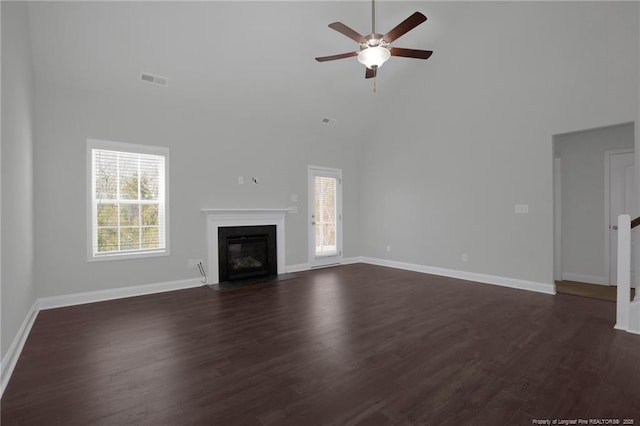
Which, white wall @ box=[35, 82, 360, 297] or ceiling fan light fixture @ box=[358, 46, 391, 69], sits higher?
ceiling fan light fixture @ box=[358, 46, 391, 69]

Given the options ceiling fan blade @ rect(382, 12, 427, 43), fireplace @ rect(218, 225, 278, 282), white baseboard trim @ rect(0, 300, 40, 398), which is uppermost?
ceiling fan blade @ rect(382, 12, 427, 43)

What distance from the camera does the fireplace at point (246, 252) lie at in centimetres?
534

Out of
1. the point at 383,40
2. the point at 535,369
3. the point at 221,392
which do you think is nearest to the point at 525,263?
the point at 535,369

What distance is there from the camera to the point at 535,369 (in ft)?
7.66

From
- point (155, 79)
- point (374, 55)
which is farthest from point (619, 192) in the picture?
point (155, 79)

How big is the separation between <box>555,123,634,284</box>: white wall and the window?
256 inches

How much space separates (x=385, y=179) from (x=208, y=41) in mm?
4287

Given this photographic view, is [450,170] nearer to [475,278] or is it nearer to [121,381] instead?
[475,278]

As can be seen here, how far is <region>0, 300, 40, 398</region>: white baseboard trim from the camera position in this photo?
7.15ft

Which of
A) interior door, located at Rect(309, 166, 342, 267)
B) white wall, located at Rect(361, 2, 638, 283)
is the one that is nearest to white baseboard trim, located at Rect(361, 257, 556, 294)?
white wall, located at Rect(361, 2, 638, 283)

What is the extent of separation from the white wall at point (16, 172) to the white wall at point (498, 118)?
17.0 feet

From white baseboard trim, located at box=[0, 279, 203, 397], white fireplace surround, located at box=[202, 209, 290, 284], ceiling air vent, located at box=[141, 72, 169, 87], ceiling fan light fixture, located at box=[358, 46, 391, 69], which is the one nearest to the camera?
white baseboard trim, located at box=[0, 279, 203, 397]

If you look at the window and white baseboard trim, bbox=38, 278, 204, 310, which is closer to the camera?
white baseboard trim, bbox=38, 278, 204, 310

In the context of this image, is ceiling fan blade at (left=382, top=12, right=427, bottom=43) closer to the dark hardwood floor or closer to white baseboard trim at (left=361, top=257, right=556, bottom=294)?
the dark hardwood floor
